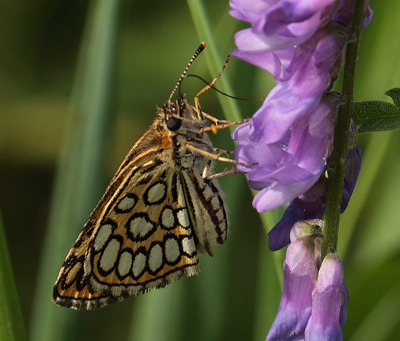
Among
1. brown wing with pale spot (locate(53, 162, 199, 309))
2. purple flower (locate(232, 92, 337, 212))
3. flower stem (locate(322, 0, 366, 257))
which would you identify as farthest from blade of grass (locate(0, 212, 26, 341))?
flower stem (locate(322, 0, 366, 257))

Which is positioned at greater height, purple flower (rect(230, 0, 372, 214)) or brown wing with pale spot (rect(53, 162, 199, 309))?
purple flower (rect(230, 0, 372, 214))

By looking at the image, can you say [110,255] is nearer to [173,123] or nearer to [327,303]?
[173,123]

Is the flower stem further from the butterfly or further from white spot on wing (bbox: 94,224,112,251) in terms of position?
white spot on wing (bbox: 94,224,112,251)

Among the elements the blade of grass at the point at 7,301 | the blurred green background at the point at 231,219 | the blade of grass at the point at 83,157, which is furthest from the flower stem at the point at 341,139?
the blade of grass at the point at 83,157

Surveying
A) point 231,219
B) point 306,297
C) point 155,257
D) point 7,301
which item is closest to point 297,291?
point 306,297

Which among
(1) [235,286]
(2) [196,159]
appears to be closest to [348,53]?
(2) [196,159]

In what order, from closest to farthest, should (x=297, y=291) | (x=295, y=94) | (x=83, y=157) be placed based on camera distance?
(x=295, y=94) < (x=297, y=291) < (x=83, y=157)

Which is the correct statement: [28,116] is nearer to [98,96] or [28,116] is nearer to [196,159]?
[98,96]
